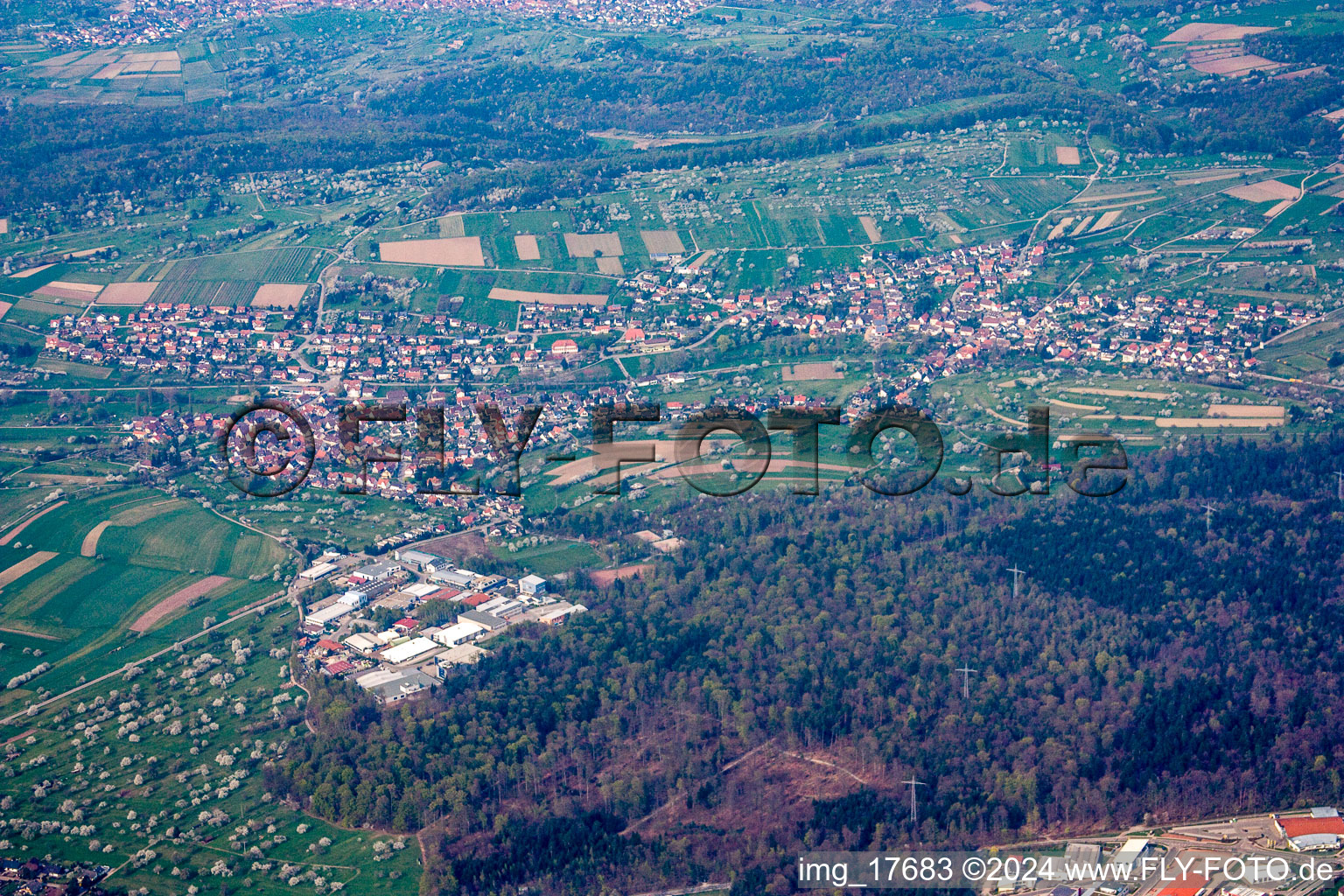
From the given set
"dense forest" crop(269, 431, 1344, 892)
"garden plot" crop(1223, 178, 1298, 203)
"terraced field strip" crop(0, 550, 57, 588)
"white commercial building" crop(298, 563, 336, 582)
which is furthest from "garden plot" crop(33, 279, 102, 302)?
"garden plot" crop(1223, 178, 1298, 203)

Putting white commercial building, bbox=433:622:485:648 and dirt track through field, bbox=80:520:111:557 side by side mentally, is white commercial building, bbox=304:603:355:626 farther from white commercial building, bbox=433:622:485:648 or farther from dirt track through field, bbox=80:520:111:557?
dirt track through field, bbox=80:520:111:557

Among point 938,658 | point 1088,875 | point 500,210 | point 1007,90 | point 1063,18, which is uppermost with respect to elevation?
point 1063,18

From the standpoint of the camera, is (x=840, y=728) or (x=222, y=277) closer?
(x=840, y=728)

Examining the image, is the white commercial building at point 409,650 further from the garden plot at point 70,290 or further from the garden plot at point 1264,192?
the garden plot at point 1264,192

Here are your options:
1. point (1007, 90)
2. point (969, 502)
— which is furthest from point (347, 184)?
point (969, 502)

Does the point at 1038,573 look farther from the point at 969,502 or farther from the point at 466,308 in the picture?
the point at 466,308

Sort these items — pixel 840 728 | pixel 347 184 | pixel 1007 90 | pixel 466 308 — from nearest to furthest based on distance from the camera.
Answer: pixel 840 728, pixel 466 308, pixel 347 184, pixel 1007 90
